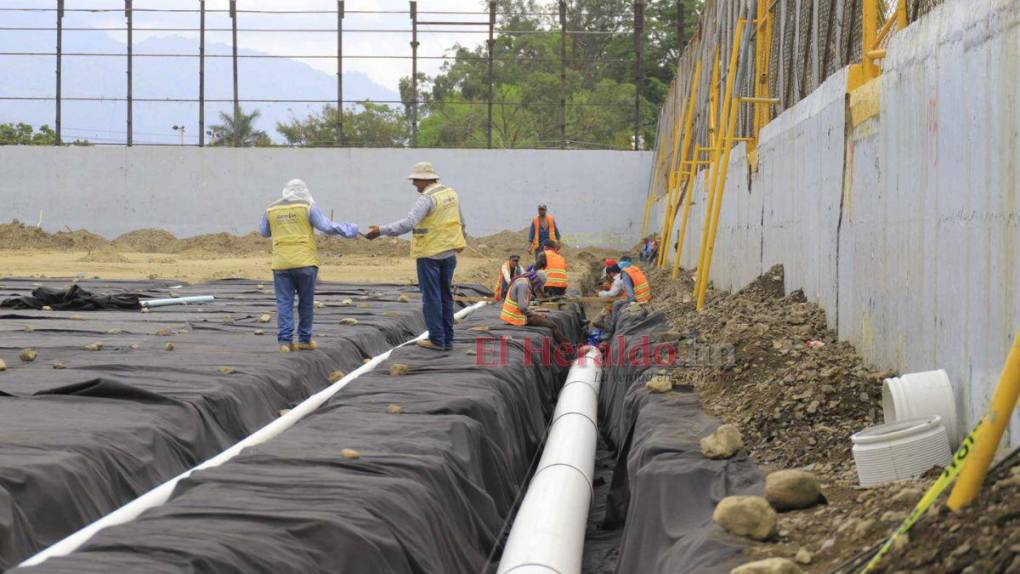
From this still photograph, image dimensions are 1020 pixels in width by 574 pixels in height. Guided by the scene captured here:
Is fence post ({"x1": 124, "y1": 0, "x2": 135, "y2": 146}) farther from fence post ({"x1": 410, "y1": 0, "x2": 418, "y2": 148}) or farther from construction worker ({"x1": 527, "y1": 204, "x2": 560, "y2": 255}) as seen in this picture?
construction worker ({"x1": 527, "y1": 204, "x2": 560, "y2": 255})

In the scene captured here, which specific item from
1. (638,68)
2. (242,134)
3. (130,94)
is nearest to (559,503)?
(638,68)

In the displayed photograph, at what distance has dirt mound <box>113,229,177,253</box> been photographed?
88.4ft

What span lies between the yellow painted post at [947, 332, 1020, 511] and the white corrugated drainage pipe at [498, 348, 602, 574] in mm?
2249

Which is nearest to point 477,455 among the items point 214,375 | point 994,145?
point 214,375

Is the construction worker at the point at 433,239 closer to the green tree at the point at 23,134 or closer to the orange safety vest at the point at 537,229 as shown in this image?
the orange safety vest at the point at 537,229

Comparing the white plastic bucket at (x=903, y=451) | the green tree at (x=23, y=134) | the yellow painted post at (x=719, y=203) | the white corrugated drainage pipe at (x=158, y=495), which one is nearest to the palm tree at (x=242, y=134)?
the green tree at (x=23, y=134)

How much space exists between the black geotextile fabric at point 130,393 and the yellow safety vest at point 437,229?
1.24 meters

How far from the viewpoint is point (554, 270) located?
13828 mm

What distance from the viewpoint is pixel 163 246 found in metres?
27.1

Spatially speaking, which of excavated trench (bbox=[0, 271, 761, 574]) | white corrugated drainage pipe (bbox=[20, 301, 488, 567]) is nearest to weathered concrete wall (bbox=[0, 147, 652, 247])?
excavated trench (bbox=[0, 271, 761, 574])

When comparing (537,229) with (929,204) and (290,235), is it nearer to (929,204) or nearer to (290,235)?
(290,235)

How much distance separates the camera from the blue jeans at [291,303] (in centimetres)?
905

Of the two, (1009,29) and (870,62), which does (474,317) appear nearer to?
A: (870,62)

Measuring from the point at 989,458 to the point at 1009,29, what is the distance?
1.99 meters
